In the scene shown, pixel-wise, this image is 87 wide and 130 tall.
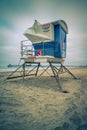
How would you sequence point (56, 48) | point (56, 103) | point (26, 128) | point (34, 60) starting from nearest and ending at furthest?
point (26, 128)
point (56, 103)
point (34, 60)
point (56, 48)

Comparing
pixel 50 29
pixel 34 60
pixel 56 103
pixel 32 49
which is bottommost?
pixel 56 103

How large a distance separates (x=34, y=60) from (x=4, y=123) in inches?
213

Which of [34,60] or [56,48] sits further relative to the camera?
[56,48]

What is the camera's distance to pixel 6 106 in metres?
4.32

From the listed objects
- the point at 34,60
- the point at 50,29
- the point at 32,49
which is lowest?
the point at 34,60

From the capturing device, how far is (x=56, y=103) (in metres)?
4.74

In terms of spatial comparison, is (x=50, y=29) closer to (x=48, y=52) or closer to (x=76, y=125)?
(x=48, y=52)


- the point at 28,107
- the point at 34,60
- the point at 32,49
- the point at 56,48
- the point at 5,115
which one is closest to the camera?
the point at 5,115

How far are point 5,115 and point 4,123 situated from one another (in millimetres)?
436

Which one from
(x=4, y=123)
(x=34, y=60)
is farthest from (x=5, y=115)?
(x=34, y=60)

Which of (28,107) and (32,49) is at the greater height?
(32,49)

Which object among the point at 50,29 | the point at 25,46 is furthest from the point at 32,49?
the point at 50,29

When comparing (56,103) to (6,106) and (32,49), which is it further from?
(32,49)

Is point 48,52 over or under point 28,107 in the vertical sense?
over
